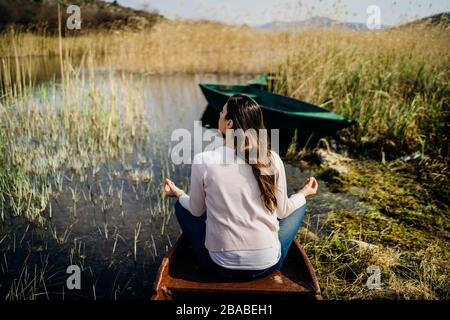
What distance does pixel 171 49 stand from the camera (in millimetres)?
13492

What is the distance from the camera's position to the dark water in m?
2.88

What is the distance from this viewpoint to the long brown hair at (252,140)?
183cm

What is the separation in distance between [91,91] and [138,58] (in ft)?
19.1

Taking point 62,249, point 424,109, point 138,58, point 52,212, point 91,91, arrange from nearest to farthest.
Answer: point 62,249, point 52,212, point 424,109, point 91,91, point 138,58

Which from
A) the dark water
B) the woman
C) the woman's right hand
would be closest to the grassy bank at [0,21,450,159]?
the dark water

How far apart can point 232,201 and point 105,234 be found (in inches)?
85.2

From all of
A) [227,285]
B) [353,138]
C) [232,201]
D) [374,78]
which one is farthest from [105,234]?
[374,78]

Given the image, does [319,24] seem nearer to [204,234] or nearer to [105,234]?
[105,234]

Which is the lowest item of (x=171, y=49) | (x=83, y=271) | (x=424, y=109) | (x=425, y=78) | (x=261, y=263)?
(x=83, y=271)

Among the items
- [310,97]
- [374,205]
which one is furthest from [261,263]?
[310,97]

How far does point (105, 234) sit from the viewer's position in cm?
358

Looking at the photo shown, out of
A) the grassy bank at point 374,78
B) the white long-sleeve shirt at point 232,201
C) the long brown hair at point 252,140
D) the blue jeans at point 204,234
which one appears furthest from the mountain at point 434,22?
the white long-sleeve shirt at point 232,201

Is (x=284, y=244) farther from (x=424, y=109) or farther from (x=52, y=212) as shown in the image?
(x=424, y=109)

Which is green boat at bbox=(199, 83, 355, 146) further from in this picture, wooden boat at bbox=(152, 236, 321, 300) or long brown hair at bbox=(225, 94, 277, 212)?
long brown hair at bbox=(225, 94, 277, 212)
